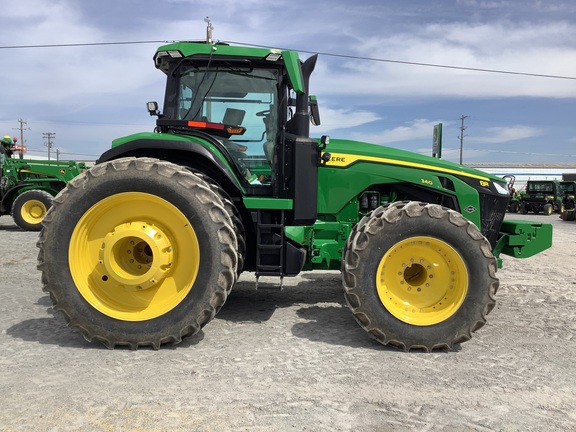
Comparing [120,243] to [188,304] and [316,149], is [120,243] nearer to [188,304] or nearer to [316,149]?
[188,304]

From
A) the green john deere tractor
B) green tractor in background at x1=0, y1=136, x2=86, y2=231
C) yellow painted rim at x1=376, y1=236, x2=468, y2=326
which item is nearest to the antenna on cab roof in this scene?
the green john deere tractor

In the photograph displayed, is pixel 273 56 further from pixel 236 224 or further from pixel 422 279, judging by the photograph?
pixel 422 279

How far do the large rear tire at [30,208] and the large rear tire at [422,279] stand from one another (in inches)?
465

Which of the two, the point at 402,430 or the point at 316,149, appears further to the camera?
the point at 316,149

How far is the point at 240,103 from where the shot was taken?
4.24 meters

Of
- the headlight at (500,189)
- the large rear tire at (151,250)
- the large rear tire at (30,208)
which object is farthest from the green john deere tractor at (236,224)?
the large rear tire at (30,208)

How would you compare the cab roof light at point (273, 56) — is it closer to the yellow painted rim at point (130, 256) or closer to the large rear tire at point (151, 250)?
the large rear tire at point (151, 250)

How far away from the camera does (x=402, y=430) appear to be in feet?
7.84

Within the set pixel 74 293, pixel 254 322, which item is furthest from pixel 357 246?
pixel 74 293

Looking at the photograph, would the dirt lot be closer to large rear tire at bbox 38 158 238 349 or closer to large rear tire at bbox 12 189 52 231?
large rear tire at bbox 38 158 238 349

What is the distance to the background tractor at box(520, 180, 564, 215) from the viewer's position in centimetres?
2800

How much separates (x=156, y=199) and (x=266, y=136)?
1249 mm

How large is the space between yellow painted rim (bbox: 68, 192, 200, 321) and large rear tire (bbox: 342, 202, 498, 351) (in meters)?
1.33

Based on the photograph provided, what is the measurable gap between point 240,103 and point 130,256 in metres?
1.72
